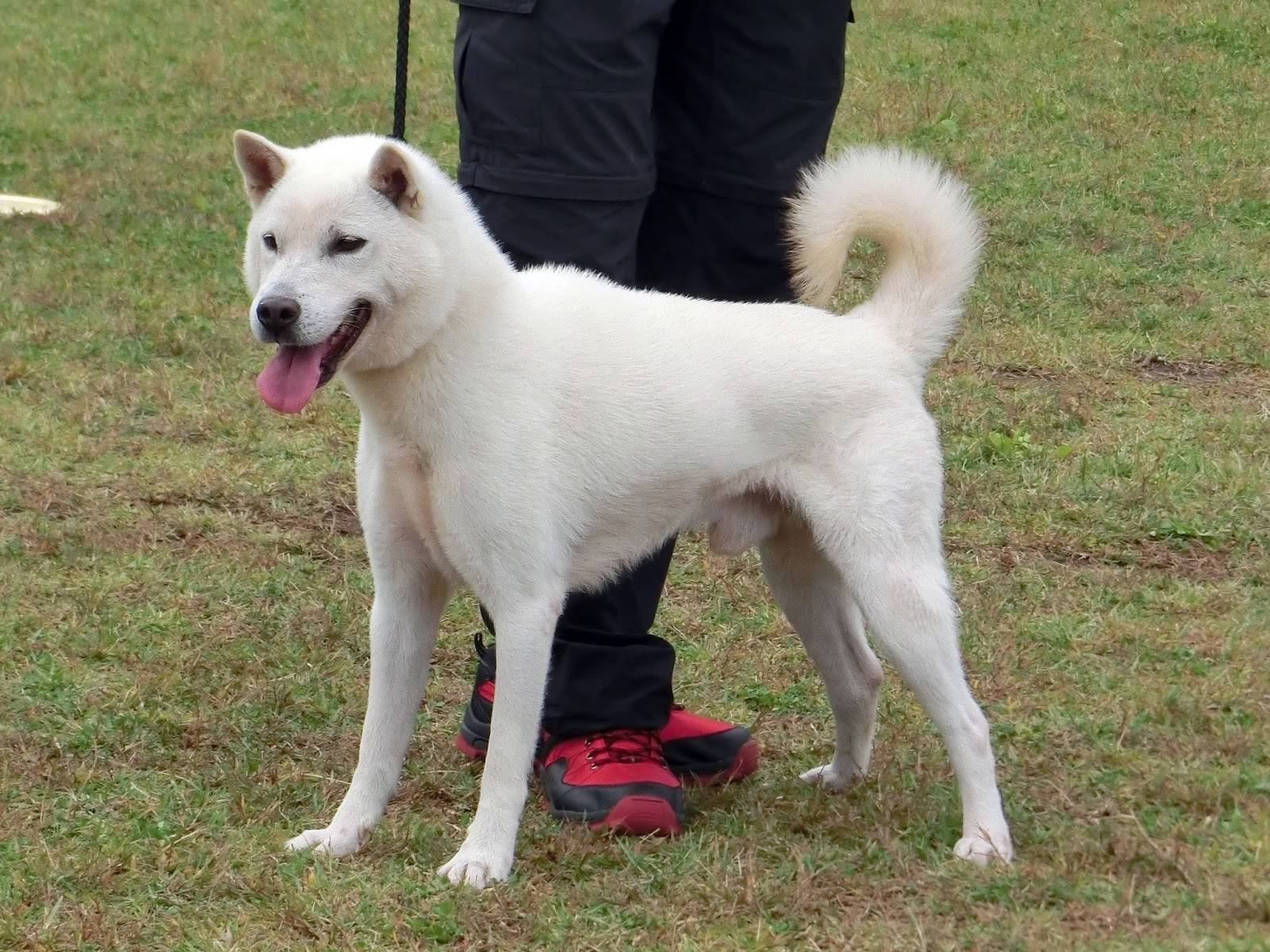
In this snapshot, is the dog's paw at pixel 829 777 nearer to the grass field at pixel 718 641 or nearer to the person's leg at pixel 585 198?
the grass field at pixel 718 641

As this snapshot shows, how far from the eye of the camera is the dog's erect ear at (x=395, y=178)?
8.21 feet

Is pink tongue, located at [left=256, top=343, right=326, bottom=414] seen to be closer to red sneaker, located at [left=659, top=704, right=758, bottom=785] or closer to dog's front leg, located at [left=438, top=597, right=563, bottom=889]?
dog's front leg, located at [left=438, top=597, right=563, bottom=889]

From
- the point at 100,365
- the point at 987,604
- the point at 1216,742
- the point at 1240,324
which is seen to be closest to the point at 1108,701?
the point at 1216,742

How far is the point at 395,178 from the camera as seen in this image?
2.54 meters

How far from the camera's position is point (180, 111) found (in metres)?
9.84

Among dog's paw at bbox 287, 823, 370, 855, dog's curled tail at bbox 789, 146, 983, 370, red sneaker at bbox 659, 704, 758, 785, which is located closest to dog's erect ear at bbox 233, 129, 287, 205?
dog's curled tail at bbox 789, 146, 983, 370

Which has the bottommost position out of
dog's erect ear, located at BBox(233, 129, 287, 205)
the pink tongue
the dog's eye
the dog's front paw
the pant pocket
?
the dog's front paw

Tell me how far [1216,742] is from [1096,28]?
26.7 ft

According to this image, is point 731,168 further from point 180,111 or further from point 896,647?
point 180,111

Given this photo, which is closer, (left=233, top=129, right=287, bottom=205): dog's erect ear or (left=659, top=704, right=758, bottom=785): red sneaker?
(left=233, top=129, right=287, bottom=205): dog's erect ear

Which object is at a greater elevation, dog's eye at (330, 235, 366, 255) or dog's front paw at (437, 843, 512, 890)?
dog's eye at (330, 235, 366, 255)

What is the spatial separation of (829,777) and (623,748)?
39 centimetres

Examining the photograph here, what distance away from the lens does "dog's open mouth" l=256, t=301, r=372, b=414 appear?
250cm

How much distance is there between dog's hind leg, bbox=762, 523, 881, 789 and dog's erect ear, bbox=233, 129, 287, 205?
1.05 m
